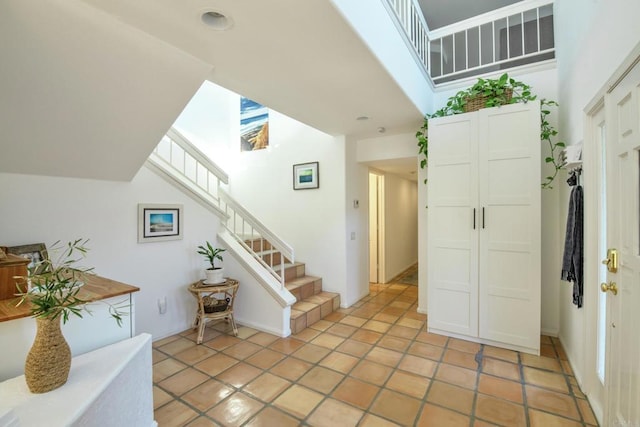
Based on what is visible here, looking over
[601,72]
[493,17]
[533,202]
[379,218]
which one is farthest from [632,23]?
[379,218]

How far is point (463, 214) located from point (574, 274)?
3.20 feet

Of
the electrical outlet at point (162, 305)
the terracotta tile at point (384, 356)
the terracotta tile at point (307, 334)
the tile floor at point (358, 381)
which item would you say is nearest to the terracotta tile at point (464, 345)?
the tile floor at point (358, 381)

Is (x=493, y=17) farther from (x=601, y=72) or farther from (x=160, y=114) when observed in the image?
(x=160, y=114)

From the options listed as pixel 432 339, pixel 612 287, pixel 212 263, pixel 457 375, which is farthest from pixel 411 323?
pixel 212 263

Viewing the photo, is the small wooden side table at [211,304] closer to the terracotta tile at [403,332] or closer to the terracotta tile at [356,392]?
the terracotta tile at [356,392]

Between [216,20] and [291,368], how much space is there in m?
2.55

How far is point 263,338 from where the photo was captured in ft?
9.45

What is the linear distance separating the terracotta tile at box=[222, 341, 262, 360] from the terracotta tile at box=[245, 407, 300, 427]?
0.77 metres


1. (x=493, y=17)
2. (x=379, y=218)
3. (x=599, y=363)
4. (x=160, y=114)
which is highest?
(x=493, y=17)

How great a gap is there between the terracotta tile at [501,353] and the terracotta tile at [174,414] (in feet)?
8.16

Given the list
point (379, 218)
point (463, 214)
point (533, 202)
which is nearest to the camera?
point (533, 202)

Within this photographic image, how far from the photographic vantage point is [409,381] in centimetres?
213

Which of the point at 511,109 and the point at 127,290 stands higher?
the point at 511,109

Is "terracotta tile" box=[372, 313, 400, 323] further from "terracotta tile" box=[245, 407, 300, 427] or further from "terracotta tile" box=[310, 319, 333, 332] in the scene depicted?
"terracotta tile" box=[245, 407, 300, 427]
